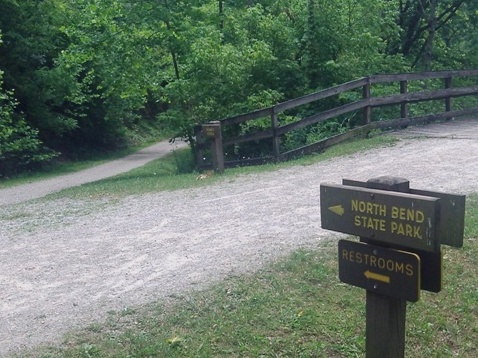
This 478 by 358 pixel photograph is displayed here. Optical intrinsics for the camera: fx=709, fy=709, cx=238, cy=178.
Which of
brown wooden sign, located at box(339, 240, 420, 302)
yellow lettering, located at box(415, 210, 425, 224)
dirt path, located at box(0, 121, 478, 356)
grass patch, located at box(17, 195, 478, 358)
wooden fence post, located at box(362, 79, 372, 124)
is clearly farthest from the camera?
wooden fence post, located at box(362, 79, 372, 124)

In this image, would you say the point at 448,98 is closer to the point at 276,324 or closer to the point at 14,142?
the point at 276,324

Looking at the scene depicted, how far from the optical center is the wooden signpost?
10.7 feet

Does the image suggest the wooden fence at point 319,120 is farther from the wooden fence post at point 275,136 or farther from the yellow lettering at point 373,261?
the yellow lettering at point 373,261

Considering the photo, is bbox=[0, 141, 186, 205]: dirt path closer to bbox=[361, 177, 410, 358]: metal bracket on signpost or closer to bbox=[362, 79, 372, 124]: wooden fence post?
bbox=[362, 79, 372, 124]: wooden fence post

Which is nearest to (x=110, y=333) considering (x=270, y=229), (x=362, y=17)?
(x=270, y=229)

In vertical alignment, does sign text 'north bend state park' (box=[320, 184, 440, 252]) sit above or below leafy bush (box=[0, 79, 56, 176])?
above

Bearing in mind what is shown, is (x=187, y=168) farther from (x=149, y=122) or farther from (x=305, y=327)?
(x=149, y=122)

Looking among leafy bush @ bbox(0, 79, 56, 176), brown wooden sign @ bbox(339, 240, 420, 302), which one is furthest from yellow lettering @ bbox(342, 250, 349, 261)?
leafy bush @ bbox(0, 79, 56, 176)

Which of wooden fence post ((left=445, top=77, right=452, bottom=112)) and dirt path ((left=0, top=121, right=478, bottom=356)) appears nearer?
dirt path ((left=0, top=121, right=478, bottom=356))

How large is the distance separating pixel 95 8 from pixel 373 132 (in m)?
7.23

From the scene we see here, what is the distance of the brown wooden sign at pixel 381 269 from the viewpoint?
11.0 ft

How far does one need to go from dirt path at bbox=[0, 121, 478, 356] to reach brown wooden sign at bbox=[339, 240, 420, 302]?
2532 mm

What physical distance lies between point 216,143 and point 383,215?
10236mm

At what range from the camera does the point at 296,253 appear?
260 inches
